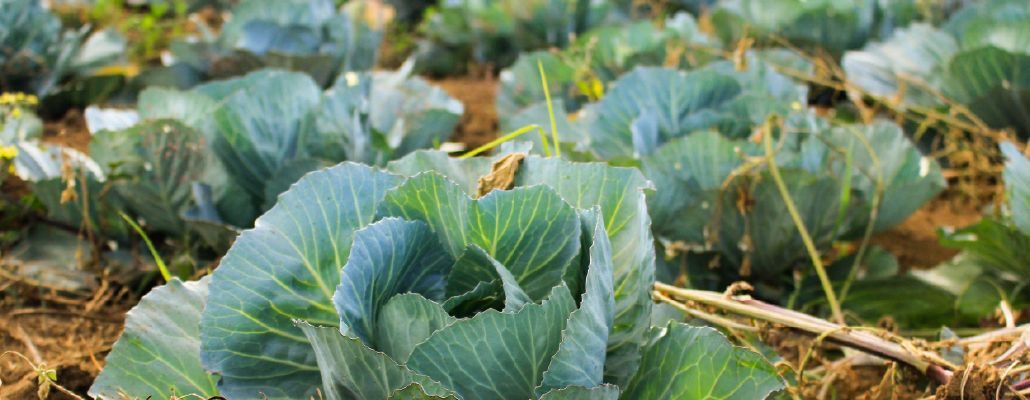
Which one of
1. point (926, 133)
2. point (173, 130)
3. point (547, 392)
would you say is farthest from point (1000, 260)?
point (173, 130)

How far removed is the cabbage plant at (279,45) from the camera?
387cm

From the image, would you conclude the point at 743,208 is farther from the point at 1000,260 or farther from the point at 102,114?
the point at 102,114

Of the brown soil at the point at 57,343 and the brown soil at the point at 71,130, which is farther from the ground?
the brown soil at the point at 57,343

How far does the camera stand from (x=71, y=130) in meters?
3.93

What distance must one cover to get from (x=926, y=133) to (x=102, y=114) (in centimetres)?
283

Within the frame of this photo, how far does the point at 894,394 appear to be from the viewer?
6.53 feet

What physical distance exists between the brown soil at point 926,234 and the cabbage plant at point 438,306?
195cm

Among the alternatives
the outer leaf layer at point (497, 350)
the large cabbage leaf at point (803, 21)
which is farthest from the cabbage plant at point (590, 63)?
the outer leaf layer at point (497, 350)

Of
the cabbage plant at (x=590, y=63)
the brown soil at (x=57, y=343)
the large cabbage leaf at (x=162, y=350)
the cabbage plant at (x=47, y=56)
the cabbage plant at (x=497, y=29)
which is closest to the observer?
the large cabbage leaf at (x=162, y=350)

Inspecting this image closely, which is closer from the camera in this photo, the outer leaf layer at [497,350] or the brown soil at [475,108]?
the outer leaf layer at [497,350]

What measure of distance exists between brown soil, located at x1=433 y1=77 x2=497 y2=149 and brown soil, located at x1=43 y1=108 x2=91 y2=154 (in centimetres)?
139

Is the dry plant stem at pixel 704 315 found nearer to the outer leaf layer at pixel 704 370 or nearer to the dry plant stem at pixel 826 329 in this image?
the dry plant stem at pixel 826 329

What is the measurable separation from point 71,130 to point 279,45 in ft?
2.79

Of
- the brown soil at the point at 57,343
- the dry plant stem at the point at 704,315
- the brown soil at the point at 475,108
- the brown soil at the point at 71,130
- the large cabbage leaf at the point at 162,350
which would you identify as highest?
the large cabbage leaf at the point at 162,350
